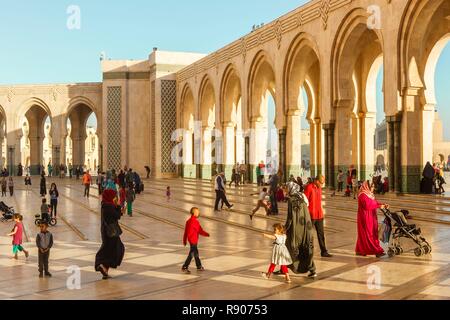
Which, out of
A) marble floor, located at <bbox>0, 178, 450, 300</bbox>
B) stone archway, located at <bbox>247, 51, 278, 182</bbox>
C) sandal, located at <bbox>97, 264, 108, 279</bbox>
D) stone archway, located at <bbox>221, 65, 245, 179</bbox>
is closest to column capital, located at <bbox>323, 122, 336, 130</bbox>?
stone archway, located at <bbox>247, 51, 278, 182</bbox>

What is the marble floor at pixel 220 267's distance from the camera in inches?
197

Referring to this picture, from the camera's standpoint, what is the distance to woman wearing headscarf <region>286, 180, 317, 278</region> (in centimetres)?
568

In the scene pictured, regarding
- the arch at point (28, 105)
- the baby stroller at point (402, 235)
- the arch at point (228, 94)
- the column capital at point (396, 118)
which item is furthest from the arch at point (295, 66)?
the arch at point (28, 105)

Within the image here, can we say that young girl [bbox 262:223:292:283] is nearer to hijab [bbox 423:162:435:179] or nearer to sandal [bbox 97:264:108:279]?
sandal [bbox 97:264:108:279]

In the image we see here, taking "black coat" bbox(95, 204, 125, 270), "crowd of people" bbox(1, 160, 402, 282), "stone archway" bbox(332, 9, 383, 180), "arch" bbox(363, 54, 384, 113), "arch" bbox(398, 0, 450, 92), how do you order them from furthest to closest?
"arch" bbox(363, 54, 384, 113) < "stone archway" bbox(332, 9, 383, 180) < "arch" bbox(398, 0, 450, 92) < "black coat" bbox(95, 204, 125, 270) < "crowd of people" bbox(1, 160, 402, 282)

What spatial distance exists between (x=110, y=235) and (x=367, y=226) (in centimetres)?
323

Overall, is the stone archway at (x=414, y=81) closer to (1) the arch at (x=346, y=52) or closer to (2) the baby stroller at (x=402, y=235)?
(1) the arch at (x=346, y=52)

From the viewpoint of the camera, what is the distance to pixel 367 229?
21.7 feet

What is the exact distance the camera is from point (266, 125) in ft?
72.4

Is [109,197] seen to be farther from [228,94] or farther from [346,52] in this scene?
[228,94]

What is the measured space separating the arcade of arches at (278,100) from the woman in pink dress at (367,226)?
692 cm

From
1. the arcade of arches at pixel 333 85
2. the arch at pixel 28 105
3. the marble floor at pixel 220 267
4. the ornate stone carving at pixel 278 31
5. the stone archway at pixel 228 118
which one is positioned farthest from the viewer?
the arch at pixel 28 105

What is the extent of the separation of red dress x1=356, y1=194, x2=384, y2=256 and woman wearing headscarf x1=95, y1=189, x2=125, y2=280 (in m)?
3.06
